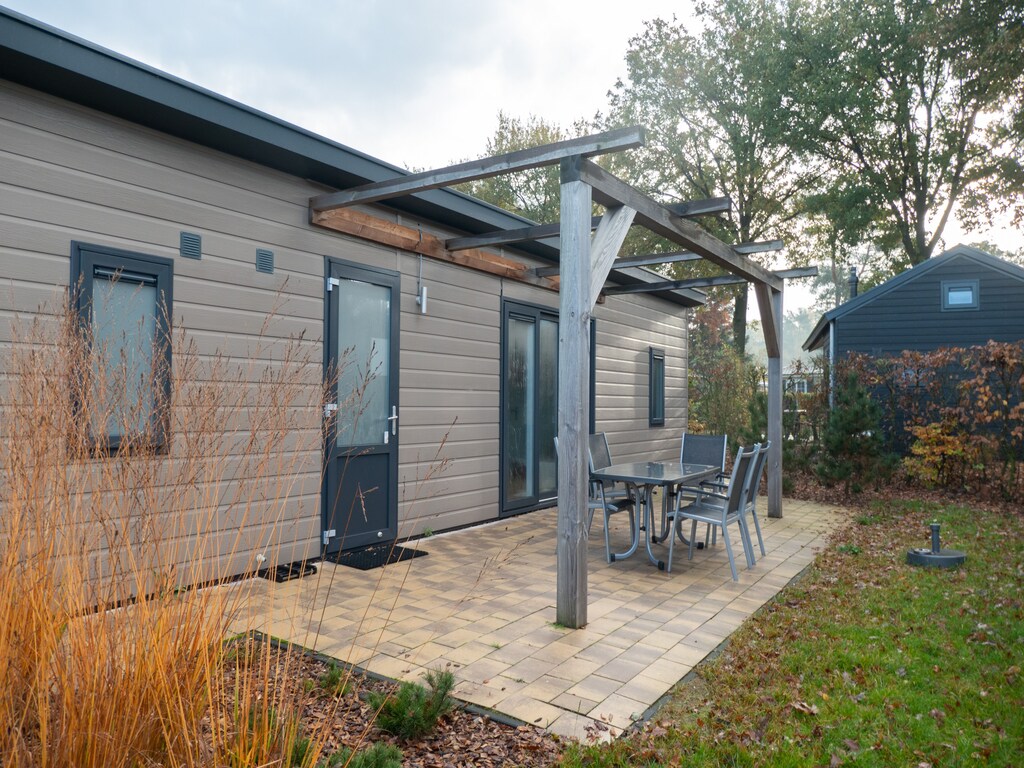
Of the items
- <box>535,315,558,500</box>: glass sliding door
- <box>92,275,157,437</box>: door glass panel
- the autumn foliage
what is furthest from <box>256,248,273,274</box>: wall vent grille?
the autumn foliage

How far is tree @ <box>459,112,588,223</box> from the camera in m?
22.0

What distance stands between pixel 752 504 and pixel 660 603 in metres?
1.41

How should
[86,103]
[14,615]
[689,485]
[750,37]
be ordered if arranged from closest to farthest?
[14,615], [86,103], [689,485], [750,37]

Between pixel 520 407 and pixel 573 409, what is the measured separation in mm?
3441

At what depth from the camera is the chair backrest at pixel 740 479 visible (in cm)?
454

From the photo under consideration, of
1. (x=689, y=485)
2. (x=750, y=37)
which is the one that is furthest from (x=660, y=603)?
(x=750, y=37)

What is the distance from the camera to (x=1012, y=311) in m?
12.1

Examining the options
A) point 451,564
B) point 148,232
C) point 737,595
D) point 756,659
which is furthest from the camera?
point 451,564

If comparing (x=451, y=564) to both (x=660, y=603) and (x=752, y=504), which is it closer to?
(x=660, y=603)

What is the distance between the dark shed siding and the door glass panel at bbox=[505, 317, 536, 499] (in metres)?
7.87

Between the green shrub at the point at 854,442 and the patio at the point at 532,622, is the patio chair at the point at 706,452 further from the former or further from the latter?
the green shrub at the point at 854,442

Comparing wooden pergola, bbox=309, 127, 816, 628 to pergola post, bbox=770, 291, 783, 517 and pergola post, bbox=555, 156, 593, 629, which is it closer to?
pergola post, bbox=555, 156, 593, 629

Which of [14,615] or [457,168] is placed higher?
[457,168]

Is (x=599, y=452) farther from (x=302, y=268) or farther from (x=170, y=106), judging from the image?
(x=170, y=106)
